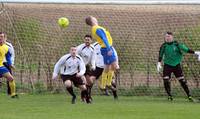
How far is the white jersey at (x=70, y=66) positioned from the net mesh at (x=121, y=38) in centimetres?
490

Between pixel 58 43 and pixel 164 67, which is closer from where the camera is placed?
pixel 164 67

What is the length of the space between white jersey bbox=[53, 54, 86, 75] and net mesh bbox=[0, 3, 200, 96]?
193 inches

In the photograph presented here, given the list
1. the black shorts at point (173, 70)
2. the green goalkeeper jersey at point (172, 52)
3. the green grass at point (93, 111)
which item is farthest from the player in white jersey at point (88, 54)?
the green grass at point (93, 111)

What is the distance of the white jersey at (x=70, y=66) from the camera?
18.8 m

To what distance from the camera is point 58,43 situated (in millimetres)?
24359

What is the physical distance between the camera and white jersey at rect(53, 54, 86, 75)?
1880cm

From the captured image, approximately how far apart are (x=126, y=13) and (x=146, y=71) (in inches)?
84.1

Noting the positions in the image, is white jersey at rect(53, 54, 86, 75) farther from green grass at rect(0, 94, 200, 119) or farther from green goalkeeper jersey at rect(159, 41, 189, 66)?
green goalkeeper jersey at rect(159, 41, 189, 66)

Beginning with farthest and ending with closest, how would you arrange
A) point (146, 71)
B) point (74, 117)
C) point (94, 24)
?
point (146, 71), point (94, 24), point (74, 117)

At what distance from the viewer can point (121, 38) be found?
2428 centimetres

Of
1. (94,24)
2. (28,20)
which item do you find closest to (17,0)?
(28,20)

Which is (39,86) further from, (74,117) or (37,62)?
(74,117)

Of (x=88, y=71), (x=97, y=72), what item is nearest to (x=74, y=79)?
(x=88, y=71)

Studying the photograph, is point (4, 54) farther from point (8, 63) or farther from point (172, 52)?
point (172, 52)
